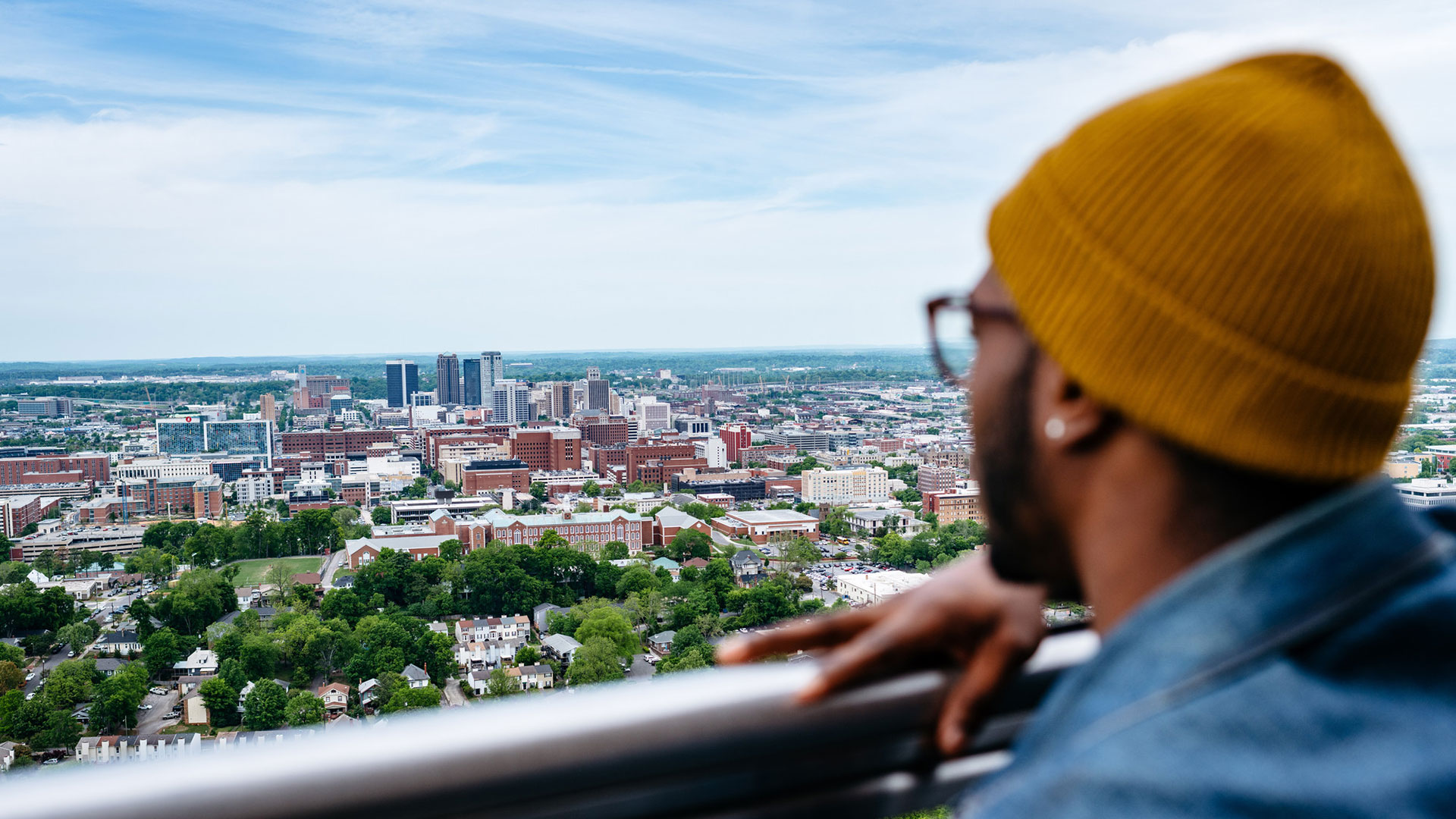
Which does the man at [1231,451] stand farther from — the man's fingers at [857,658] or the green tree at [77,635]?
the green tree at [77,635]

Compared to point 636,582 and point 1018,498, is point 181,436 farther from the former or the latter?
point 1018,498

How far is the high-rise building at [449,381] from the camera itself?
105ft

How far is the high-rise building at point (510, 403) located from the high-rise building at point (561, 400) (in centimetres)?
72

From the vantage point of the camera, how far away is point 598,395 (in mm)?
29016

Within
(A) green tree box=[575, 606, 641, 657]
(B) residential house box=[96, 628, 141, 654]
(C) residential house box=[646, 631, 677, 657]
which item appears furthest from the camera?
(B) residential house box=[96, 628, 141, 654]

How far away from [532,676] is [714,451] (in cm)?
1457

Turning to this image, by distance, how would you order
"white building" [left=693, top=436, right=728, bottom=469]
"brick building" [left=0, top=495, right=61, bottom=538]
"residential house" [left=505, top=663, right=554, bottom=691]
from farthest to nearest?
"white building" [left=693, top=436, right=728, bottom=469]
"brick building" [left=0, top=495, right=61, bottom=538]
"residential house" [left=505, top=663, right=554, bottom=691]

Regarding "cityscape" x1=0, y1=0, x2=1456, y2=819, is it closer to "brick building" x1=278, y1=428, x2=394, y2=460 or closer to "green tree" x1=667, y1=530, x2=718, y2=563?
"green tree" x1=667, y1=530, x2=718, y2=563

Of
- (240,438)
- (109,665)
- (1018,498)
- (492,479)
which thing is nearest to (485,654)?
(109,665)

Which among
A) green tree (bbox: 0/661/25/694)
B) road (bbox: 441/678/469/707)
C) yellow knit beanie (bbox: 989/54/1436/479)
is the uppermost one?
yellow knit beanie (bbox: 989/54/1436/479)

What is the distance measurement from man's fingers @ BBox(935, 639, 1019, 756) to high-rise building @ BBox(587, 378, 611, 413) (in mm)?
27877

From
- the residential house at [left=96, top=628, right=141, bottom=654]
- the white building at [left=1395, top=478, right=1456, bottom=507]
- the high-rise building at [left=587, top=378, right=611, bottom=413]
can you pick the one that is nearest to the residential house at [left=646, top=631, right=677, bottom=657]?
the residential house at [left=96, top=628, right=141, bottom=654]

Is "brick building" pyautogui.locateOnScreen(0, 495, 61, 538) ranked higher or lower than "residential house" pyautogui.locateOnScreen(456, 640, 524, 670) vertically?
higher

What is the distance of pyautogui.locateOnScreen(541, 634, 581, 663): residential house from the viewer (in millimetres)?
6668
